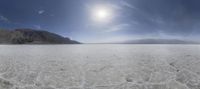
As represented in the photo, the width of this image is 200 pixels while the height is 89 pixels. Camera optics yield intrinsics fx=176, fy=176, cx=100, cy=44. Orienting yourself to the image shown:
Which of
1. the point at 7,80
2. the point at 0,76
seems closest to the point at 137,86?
the point at 7,80

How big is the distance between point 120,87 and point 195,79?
365 cm

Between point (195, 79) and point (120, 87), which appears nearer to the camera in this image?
point (120, 87)

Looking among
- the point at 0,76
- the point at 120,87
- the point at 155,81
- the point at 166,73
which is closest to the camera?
the point at 120,87

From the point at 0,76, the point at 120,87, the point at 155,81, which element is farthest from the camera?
the point at 0,76

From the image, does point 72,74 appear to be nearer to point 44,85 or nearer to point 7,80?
point 44,85

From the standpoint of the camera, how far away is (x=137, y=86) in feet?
23.9

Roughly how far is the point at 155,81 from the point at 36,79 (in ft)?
17.8

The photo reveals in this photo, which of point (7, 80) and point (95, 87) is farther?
point (7, 80)

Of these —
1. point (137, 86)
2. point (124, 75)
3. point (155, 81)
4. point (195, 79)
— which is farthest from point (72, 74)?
point (195, 79)

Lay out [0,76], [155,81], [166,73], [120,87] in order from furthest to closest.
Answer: [166,73], [0,76], [155,81], [120,87]

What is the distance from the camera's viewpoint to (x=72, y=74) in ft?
29.5

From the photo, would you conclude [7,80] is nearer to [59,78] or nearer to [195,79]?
[59,78]

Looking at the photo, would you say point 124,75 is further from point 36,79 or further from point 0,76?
point 0,76

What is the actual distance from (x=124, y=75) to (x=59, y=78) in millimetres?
3185
